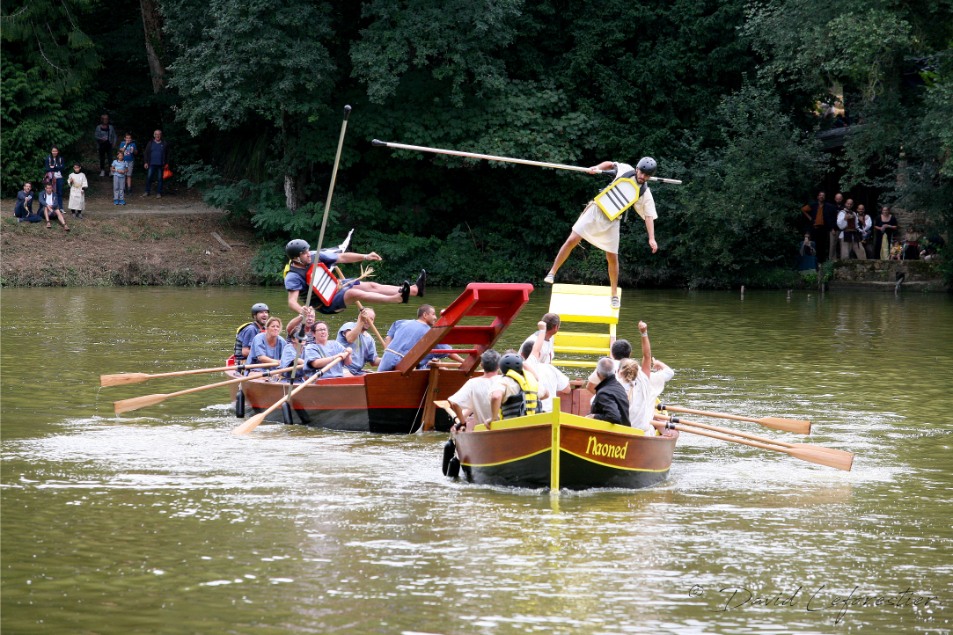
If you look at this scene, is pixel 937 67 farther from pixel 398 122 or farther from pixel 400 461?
pixel 400 461

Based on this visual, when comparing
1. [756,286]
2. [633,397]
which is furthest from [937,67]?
[633,397]

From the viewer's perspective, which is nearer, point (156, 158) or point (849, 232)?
point (849, 232)

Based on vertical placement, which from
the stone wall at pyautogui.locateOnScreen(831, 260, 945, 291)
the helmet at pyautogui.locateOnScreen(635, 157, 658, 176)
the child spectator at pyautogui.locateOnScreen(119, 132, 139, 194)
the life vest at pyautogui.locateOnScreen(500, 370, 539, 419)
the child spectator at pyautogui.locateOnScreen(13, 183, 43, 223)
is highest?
the child spectator at pyautogui.locateOnScreen(119, 132, 139, 194)

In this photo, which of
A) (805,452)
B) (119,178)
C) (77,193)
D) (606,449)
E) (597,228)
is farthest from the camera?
(119,178)

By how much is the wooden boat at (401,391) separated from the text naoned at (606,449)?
3.15 metres

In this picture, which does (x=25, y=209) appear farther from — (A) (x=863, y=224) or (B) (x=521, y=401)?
(B) (x=521, y=401)

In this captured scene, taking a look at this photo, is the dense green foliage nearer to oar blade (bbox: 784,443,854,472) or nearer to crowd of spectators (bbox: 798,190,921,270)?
crowd of spectators (bbox: 798,190,921,270)

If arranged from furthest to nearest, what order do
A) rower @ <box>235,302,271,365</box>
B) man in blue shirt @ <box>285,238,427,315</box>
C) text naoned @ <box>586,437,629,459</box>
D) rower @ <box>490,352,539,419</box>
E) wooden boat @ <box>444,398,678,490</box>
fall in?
rower @ <box>235,302,271,365</box> → man in blue shirt @ <box>285,238,427,315</box> → rower @ <box>490,352,539,419</box> → text naoned @ <box>586,437,629,459</box> → wooden boat @ <box>444,398,678,490</box>

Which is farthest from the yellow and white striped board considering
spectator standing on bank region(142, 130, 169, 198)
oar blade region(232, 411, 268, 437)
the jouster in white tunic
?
spectator standing on bank region(142, 130, 169, 198)

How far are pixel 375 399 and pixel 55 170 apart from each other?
23.3 metres

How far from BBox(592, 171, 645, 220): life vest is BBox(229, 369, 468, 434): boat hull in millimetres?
2960

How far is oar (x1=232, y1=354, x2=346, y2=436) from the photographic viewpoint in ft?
46.9

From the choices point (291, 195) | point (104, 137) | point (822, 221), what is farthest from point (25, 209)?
point (822, 221)

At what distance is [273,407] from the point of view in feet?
48.8
